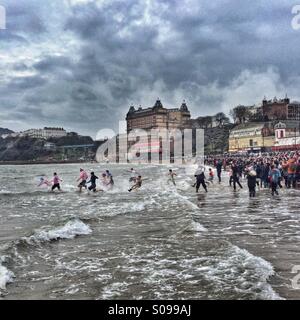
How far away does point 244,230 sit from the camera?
1178cm

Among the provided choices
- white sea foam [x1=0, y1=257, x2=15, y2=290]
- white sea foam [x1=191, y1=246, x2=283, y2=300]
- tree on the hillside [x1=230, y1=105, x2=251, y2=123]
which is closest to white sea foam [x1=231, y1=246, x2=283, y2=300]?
white sea foam [x1=191, y1=246, x2=283, y2=300]

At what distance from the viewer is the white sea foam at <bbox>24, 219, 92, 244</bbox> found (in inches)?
457

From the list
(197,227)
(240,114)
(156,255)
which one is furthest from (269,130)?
(156,255)

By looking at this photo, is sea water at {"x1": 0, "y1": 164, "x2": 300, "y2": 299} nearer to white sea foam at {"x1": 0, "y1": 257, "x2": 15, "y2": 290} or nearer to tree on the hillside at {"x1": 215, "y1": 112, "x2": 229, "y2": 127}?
white sea foam at {"x1": 0, "y1": 257, "x2": 15, "y2": 290}

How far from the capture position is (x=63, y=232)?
12.6m

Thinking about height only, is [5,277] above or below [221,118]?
below

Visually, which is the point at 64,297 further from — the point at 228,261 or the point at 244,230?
the point at 244,230

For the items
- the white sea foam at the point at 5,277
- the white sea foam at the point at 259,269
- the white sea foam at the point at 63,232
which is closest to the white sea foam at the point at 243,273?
the white sea foam at the point at 259,269

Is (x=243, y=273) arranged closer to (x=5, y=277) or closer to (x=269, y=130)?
(x=5, y=277)

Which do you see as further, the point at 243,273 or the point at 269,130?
the point at 269,130

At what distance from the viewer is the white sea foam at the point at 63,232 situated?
11.6 metres

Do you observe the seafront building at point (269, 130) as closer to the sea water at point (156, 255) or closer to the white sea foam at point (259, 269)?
the sea water at point (156, 255)

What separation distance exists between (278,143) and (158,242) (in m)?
99.7
